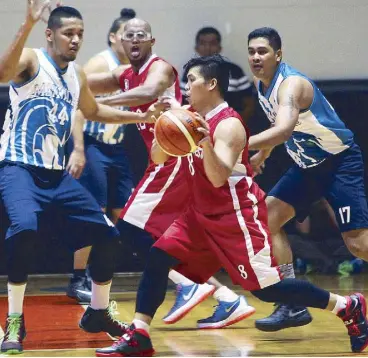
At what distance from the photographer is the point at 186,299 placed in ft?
24.1

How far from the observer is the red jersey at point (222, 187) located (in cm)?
598

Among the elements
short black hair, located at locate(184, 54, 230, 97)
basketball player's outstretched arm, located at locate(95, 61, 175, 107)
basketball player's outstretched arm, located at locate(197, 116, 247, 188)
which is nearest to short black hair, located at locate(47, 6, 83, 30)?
short black hair, located at locate(184, 54, 230, 97)

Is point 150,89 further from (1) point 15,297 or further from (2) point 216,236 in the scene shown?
(1) point 15,297

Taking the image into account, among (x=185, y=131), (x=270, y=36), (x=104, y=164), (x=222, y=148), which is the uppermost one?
(x=270, y=36)

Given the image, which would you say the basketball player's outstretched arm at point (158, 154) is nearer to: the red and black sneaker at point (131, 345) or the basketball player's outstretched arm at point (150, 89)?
the red and black sneaker at point (131, 345)

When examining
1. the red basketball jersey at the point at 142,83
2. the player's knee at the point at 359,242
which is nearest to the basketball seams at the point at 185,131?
the player's knee at the point at 359,242

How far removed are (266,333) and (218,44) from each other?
13.1ft

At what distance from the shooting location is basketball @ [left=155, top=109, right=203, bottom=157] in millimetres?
5605

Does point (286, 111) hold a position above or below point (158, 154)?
above

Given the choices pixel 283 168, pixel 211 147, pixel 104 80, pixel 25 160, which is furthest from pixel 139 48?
pixel 283 168

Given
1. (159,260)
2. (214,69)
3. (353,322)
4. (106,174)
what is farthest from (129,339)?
(106,174)

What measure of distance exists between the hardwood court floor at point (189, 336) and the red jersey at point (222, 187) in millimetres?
827

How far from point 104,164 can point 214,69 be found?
292 cm

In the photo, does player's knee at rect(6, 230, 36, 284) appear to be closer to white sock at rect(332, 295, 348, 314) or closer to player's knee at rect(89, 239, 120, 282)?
player's knee at rect(89, 239, 120, 282)
